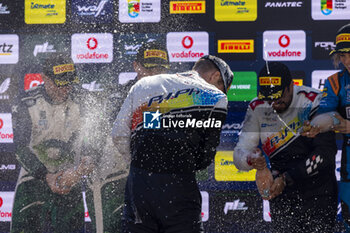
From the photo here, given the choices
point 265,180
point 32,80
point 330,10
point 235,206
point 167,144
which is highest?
point 330,10

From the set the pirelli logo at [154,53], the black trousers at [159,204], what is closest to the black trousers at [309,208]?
the black trousers at [159,204]

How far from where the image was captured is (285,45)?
3598mm

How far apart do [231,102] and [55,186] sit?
1.51m

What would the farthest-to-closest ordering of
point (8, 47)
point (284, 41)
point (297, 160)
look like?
point (8, 47), point (284, 41), point (297, 160)

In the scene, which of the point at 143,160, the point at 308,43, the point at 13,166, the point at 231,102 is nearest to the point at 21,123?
the point at 13,166

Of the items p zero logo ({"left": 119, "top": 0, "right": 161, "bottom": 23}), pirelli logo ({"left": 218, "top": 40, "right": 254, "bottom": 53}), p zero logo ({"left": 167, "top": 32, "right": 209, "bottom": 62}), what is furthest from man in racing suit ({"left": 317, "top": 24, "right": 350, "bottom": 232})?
p zero logo ({"left": 119, "top": 0, "right": 161, "bottom": 23})

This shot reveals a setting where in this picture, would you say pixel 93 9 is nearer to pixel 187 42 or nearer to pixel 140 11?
pixel 140 11

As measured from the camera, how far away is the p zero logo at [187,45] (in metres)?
3.62

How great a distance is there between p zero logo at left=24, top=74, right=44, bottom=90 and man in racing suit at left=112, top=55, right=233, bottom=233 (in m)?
1.78

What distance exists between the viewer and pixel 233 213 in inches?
143

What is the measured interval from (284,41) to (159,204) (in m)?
2.10

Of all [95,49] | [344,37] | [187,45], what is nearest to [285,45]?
[344,37]

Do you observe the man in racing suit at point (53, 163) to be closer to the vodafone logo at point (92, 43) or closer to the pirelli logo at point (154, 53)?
the vodafone logo at point (92, 43)

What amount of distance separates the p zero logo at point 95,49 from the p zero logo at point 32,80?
35 cm
